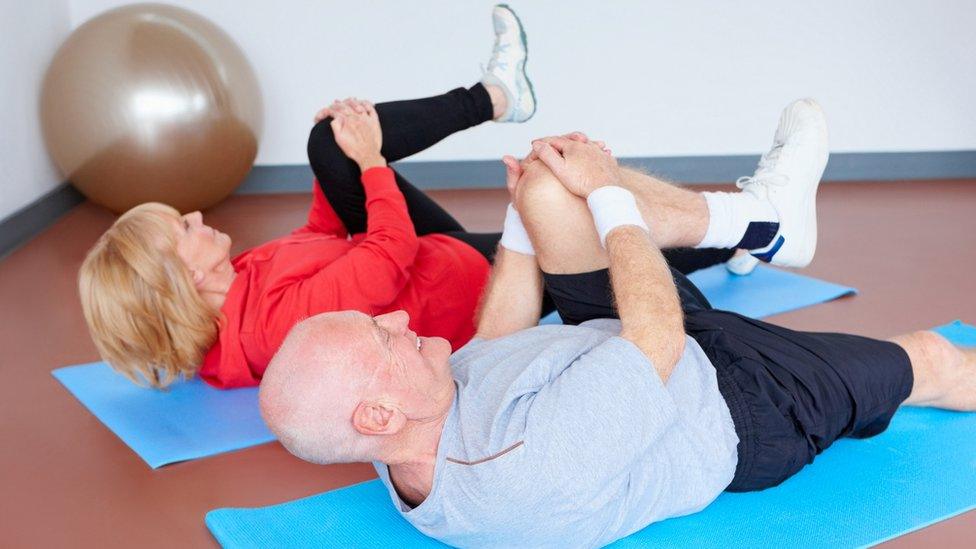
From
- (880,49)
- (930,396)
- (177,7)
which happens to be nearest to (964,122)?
(880,49)

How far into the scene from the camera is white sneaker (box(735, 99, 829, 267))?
2.09m

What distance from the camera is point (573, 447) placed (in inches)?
55.6

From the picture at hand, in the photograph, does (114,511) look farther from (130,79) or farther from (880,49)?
(880,49)

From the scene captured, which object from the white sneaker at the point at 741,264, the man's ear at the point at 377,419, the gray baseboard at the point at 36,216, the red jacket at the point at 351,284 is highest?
the man's ear at the point at 377,419

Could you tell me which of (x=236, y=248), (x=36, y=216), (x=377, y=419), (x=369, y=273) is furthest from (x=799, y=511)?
(x=36, y=216)

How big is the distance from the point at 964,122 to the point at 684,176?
4.66 feet

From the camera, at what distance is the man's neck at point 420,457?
4.95 feet

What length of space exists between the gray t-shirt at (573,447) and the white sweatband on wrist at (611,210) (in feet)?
0.62

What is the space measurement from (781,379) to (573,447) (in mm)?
532

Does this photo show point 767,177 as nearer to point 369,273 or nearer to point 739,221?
point 739,221

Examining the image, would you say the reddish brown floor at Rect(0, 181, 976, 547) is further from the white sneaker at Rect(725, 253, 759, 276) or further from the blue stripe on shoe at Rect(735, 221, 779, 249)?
the blue stripe on shoe at Rect(735, 221, 779, 249)

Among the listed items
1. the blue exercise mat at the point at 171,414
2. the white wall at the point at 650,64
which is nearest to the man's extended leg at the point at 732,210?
the blue exercise mat at the point at 171,414

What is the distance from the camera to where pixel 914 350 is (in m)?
1.97

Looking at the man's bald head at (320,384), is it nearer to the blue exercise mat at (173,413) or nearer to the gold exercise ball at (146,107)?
the blue exercise mat at (173,413)
